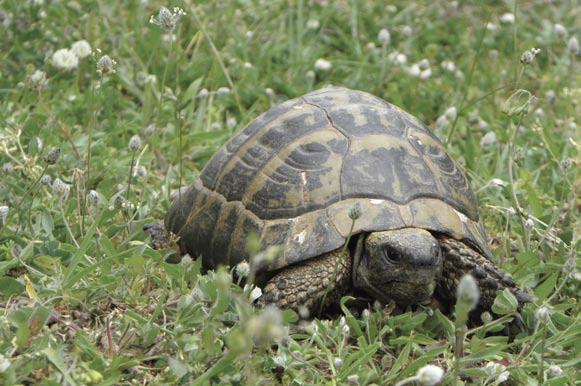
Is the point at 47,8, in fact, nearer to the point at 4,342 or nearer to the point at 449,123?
the point at 449,123

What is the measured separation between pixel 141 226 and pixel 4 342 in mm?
982

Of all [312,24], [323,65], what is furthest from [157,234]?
[312,24]

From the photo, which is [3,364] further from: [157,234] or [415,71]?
[415,71]

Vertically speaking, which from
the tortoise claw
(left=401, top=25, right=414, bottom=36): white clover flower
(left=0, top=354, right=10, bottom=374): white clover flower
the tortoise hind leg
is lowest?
(left=401, top=25, right=414, bottom=36): white clover flower

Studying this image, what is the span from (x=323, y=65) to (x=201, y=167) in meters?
1.39

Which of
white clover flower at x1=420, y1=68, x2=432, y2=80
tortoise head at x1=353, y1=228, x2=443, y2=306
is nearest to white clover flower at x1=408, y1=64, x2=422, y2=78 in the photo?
white clover flower at x1=420, y1=68, x2=432, y2=80

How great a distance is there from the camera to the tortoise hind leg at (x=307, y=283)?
345 cm

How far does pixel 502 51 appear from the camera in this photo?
7051 mm

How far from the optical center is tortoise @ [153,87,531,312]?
136 inches

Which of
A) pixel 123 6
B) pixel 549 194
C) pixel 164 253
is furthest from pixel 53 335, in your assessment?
pixel 123 6

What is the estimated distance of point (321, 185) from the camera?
358cm

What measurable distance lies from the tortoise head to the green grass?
98 millimetres

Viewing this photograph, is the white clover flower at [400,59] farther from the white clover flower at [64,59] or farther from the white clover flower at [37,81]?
the white clover flower at [37,81]

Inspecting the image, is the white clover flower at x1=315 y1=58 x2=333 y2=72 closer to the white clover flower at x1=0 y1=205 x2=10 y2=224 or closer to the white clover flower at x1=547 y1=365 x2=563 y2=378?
the white clover flower at x1=0 y1=205 x2=10 y2=224
